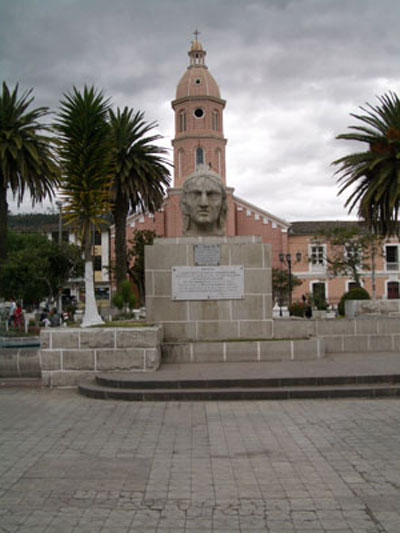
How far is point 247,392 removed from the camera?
9.11m

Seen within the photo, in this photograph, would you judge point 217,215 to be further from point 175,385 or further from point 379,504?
point 379,504

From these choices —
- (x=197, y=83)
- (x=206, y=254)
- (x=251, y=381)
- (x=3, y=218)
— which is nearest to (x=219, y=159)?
(x=197, y=83)

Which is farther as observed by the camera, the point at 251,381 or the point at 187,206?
the point at 187,206

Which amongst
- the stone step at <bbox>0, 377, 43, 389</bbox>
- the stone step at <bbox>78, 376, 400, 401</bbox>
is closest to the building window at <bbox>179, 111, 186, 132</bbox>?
the stone step at <bbox>0, 377, 43, 389</bbox>

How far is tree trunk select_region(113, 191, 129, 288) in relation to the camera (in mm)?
30469

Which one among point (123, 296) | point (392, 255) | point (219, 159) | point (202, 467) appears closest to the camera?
point (202, 467)

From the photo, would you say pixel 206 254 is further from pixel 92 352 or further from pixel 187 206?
pixel 92 352

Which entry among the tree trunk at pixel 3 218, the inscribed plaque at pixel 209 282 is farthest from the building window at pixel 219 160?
the inscribed plaque at pixel 209 282

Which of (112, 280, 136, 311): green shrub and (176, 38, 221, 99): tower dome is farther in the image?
(176, 38, 221, 99): tower dome

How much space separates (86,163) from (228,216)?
46.4 meters

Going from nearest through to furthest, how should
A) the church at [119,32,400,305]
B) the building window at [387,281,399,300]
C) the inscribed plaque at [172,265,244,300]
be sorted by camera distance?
the inscribed plaque at [172,265,244,300]
the church at [119,32,400,305]
the building window at [387,281,399,300]

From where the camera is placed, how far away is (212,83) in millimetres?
61500

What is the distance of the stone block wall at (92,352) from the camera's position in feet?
34.4

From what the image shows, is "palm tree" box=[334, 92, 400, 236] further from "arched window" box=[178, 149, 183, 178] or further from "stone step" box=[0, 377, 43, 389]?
"arched window" box=[178, 149, 183, 178]
